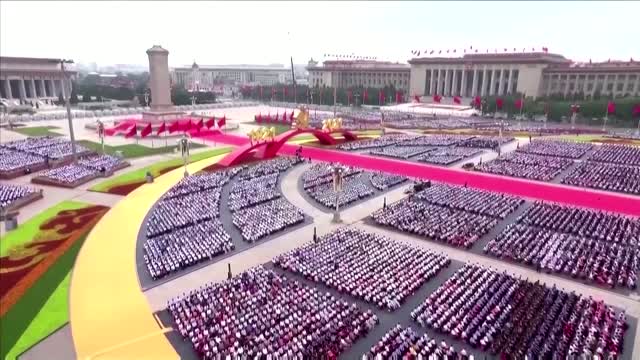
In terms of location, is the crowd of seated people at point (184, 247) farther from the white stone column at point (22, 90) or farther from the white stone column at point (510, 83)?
the white stone column at point (22, 90)

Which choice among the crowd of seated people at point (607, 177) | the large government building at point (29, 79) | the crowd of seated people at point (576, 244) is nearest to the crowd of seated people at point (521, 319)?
the crowd of seated people at point (576, 244)

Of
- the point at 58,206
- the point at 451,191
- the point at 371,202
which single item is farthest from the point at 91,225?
the point at 451,191

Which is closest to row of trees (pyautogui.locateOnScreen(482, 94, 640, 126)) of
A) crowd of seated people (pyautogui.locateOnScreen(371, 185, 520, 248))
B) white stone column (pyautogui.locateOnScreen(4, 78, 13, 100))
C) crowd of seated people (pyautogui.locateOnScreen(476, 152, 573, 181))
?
crowd of seated people (pyautogui.locateOnScreen(476, 152, 573, 181))

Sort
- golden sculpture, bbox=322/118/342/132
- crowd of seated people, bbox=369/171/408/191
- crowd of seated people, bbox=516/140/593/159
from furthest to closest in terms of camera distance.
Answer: golden sculpture, bbox=322/118/342/132 → crowd of seated people, bbox=516/140/593/159 → crowd of seated people, bbox=369/171/408/191

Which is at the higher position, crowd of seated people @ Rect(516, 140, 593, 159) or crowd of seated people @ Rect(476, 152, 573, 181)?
crowd of seated people @ Rect(516, 140, 593, 159)

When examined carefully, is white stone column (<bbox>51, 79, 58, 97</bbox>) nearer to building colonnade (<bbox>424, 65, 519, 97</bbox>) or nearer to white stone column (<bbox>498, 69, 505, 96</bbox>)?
building colonnade (<bbox>424, 65, 519, 97</bbox>)
